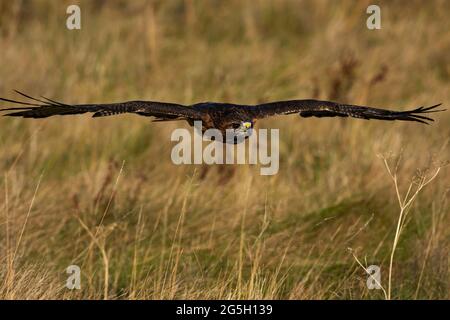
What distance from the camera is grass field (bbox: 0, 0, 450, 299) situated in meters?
5.78

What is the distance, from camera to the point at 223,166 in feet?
23.8

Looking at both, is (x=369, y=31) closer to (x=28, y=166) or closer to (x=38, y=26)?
(x=38, y=26)

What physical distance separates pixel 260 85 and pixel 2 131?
2.49m

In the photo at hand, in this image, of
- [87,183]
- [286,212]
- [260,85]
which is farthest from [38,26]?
[286,212]

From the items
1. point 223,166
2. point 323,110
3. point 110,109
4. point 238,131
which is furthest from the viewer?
point 223,166

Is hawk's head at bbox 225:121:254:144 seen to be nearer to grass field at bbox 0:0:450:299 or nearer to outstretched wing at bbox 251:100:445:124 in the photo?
outstretched wing at bbox 251:100:445:124

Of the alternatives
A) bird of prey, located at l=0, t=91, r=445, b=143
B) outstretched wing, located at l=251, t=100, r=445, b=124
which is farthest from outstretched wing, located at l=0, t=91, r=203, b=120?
outstretched wing, located at l=251, t=100, r=445, b=124

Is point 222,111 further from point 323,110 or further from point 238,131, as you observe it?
point 323,110

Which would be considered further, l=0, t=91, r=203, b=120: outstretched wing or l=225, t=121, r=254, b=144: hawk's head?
l=225, t=121, r=254, b=144: hawk's head

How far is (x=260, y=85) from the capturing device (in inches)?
374

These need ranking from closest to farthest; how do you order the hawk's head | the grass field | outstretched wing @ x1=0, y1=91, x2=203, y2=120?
outstretched wing @ x1=0, y1=91, x2=203, y2=120
the hawk's head
the grass field

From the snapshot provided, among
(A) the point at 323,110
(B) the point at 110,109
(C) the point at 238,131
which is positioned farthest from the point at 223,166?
(B) the point at 110,109

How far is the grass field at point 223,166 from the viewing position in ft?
19.0
